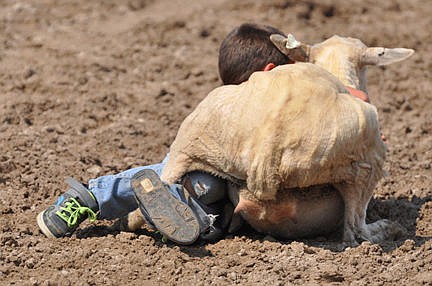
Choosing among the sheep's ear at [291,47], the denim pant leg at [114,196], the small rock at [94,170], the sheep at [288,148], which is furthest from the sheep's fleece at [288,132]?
the small rock at [94,170]

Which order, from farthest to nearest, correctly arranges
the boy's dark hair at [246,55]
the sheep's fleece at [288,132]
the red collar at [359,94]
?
the boy's dark hair at [246,55], the red collar at [359,94], the sheep's fleece at [288,132]

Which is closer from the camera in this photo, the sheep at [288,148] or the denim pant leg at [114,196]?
the sheep at [288,148]

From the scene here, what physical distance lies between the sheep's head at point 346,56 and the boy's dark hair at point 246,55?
0.30ft

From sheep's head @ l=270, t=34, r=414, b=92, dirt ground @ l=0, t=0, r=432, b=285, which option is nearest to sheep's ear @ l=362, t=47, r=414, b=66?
sheep's head @ l=270, t=34, r=414, b=92

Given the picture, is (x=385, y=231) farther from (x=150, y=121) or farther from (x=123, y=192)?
(x=150, y=121)

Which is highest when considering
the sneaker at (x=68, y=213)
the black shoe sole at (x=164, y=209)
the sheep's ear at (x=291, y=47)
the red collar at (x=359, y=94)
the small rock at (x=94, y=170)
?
the sheep's ear at (x=291, y=47)

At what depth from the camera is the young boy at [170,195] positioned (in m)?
4.36

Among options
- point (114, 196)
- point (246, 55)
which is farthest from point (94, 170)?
point (246, 55)

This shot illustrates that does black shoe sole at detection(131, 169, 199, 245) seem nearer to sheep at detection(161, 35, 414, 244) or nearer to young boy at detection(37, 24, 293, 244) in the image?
young boy at detection(37, 24, 293, 244)

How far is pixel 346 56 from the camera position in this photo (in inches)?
207

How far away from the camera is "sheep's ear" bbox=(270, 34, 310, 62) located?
4.94 metres

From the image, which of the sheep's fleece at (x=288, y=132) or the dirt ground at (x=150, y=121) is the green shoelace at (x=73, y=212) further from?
the sheep's fleece at (x=288, y=132)

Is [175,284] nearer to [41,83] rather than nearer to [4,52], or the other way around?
[41,83]

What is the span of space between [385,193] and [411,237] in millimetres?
772
